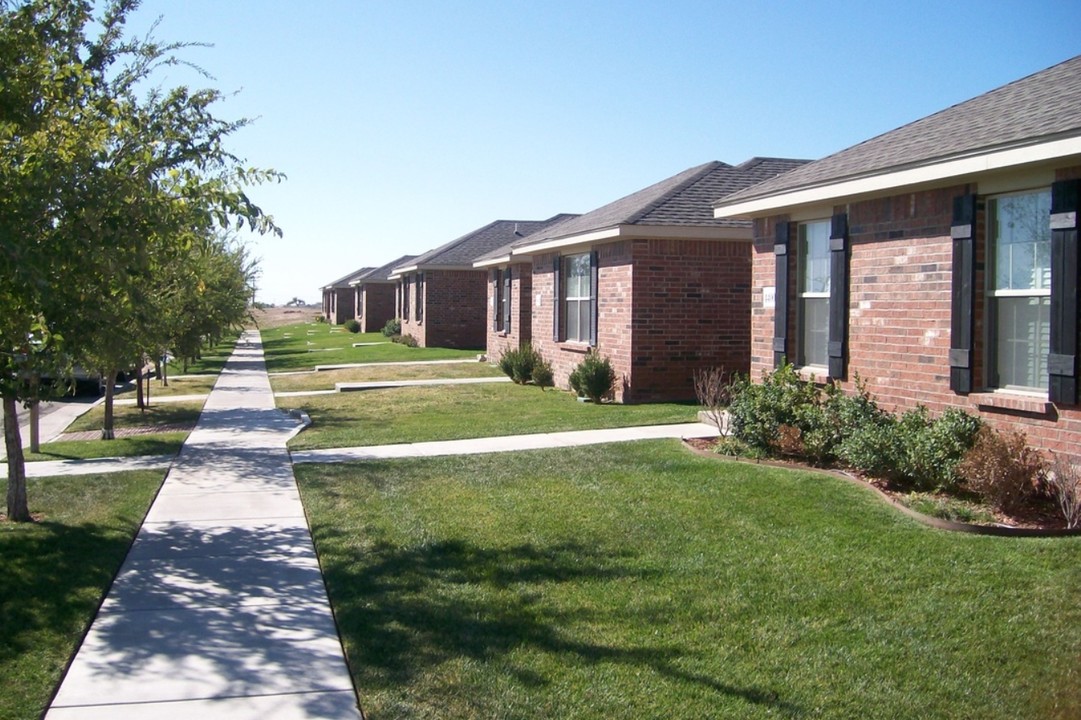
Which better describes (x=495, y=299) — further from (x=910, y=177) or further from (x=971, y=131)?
(x=971, y=131)

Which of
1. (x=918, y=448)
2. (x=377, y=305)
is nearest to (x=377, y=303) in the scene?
(x=377, y=305)

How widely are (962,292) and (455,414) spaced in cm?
927

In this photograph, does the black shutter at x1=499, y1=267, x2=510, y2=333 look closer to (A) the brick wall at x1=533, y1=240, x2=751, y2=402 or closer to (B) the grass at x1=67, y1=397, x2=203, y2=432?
(B) the grass at x1=67, y1=397, x2=203, y2=432

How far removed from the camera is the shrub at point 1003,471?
25.2ft

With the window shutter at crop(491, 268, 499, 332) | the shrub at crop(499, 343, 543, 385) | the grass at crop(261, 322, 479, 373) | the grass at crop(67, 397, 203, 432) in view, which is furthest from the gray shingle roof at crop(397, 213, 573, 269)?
the grass at crop(67, 397, 203, 432)

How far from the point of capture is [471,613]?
6.28 m

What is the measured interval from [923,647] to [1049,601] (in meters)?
1.00

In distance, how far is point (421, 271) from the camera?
1451 inches

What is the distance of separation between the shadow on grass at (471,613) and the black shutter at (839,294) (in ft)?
15.3

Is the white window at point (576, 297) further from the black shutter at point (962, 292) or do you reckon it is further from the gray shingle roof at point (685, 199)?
the black shutter at point (962, 292)

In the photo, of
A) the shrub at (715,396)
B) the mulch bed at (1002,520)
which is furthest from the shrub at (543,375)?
the mulch bed at (1002,520)

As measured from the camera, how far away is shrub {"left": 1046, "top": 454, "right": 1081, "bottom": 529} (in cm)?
723

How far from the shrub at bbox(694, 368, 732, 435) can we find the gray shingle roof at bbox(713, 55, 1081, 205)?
2426 mm

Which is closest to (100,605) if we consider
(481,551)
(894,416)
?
(481,551)
